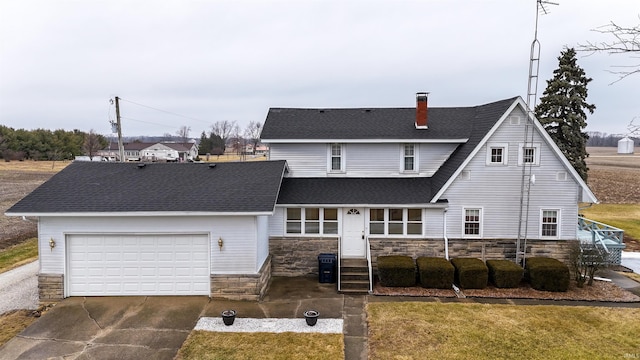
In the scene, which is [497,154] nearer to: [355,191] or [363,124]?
[355,191]

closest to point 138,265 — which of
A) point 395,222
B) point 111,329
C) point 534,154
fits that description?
point 111,329

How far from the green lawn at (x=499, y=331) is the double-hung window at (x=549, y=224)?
153 inches

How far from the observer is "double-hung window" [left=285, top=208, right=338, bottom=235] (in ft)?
56.1

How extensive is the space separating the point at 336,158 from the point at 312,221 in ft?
12.0

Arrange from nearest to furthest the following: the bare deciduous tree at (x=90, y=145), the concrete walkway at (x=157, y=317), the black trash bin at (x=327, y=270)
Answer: the concrete walkway at (x=157, y=317) < the black trash bin at (x=327, y=270) < the bare deciduous tree at (x=90, y=145)

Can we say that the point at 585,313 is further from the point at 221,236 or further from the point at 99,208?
the point at 99,208

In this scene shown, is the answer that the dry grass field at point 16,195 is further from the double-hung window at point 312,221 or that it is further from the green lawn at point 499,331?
the green lawn at point 499,331

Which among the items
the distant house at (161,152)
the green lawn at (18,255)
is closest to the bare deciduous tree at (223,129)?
the distant house at (161,152)

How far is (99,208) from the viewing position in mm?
13727

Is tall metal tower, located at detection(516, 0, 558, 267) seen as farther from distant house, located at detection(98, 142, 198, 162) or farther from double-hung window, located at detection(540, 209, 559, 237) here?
distant house, located at detection(98, 142, 198, 162)

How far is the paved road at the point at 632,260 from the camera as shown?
18.4 meters

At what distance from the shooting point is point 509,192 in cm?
1647

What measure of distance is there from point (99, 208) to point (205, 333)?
20.7 ft

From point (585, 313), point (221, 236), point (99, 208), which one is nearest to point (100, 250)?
point (99, 208)
